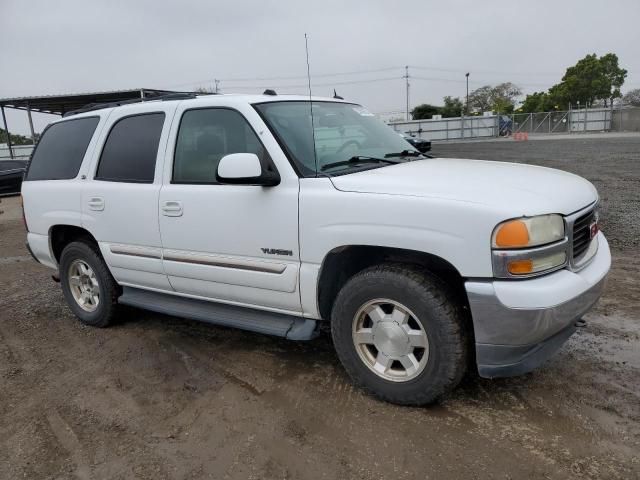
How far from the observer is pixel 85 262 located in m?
4.84

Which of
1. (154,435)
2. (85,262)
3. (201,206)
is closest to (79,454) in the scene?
(154,435)

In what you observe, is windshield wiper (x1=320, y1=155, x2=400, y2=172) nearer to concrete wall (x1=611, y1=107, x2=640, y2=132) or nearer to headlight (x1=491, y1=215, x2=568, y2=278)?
headlight (x1=491, y1=215, x2=568, y2=278)

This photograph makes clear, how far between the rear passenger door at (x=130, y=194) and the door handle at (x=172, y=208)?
0.35ft

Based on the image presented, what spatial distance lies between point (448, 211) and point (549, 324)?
30.3 inches

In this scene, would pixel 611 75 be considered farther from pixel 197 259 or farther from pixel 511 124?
pixel 197 259

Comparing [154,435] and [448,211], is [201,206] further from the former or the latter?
[448,211]

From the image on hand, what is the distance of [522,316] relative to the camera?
2.67 m

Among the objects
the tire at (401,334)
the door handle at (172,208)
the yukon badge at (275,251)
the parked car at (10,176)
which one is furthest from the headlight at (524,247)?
the parked car at (10,176)

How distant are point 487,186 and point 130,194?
275 centimetres

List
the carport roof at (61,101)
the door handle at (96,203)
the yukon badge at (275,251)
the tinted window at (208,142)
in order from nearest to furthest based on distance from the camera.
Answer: the yukon badge at (275,251)
the tinted window at (208,142)
the door handle at (96,203)
the carport roof at (61,101)

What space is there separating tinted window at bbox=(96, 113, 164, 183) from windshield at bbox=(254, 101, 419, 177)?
102 cm

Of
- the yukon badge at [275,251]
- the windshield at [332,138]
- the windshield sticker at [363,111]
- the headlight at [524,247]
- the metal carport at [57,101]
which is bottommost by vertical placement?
the yukon badge at [275,251]

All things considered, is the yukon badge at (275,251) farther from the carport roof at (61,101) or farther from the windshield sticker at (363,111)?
the carport roof at (61,101)

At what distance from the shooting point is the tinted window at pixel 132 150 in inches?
164
